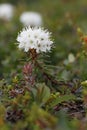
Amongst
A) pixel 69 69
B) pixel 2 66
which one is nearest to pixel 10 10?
pixel 2 66

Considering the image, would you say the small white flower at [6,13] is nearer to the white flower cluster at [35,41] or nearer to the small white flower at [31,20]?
the small white flower at [31,20]

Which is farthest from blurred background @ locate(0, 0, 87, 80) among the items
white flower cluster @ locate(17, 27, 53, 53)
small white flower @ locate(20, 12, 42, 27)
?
white flower cluster @ locate(17, 27, 53, 53)

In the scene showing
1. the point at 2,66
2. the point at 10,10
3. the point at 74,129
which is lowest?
the point at 74,129

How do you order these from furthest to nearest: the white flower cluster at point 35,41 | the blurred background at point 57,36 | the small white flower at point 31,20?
the small white flower at point 31,20 < the blurred background at point 57,36 < the white flower cluster at point 35,41

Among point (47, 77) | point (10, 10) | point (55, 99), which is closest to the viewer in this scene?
point (55, 99)

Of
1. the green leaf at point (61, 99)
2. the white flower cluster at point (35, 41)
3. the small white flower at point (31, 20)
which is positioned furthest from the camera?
the small white flower at point (31, 20)

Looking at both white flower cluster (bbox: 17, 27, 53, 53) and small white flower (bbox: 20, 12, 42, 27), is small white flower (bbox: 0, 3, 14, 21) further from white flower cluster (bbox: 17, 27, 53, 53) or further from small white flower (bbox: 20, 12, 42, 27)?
white flower cluster (bbox: 17, 27, 53, 53)

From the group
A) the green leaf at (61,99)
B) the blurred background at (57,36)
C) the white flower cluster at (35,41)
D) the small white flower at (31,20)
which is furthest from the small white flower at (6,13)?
the green leaf at (61,99)

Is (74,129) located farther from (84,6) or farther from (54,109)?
(84,6)

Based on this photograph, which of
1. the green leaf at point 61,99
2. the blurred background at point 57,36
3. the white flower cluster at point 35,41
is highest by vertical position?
the blurred background at point 57,36
